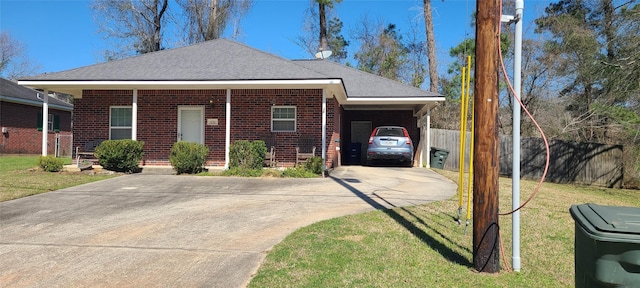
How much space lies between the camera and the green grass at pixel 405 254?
4.09m

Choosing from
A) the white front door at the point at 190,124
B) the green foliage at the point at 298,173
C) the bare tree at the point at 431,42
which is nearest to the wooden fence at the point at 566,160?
the bare tree at the point at 431,42

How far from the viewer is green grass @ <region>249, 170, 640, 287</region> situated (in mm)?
4086

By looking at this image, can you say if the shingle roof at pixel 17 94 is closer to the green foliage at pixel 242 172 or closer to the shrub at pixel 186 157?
A: the shrub at pixel 186 157

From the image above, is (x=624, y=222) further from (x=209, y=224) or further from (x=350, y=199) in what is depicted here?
(x=350, y=199)

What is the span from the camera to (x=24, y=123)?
24.1 meters

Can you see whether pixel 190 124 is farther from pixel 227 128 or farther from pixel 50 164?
pixel 50 164

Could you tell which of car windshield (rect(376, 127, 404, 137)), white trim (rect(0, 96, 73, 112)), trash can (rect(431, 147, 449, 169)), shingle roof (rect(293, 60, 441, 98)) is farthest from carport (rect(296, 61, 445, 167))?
white trim (rect(0, 96, 73, 112))

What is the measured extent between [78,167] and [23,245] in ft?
27.6

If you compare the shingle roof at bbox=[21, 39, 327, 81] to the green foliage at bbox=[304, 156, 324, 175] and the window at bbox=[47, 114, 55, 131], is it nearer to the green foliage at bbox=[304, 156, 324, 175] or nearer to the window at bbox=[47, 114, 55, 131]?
the green foliage at bbox=[304, 156, 324, 175]

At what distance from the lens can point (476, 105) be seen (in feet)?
14.5

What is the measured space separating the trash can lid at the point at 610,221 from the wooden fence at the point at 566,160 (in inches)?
601

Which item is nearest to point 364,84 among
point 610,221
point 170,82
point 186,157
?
point 170,82

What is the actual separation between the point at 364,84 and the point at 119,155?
10555 mm

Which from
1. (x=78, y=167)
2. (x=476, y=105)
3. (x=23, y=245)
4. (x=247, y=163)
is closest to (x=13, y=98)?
(x=78, y=167)
